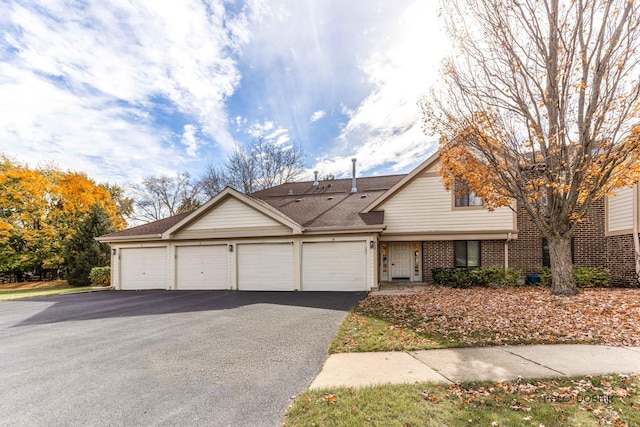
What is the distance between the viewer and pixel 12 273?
24.1 m

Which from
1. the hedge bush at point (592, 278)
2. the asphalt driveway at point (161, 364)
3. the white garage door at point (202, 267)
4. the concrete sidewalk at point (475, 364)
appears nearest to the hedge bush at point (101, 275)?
the white garage door at point (202, 267)

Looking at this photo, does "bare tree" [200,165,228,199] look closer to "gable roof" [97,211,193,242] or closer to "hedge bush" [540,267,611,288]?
"gable roof" [97,211,193,242]

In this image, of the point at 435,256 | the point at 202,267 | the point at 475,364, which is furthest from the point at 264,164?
the point at 475,364

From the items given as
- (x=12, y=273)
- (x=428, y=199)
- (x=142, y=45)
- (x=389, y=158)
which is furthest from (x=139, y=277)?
(x=389, y=158)

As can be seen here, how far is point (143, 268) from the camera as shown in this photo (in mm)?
15562

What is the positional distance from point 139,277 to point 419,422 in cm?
1628

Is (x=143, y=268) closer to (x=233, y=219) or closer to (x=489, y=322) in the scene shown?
(x=233, y=219)

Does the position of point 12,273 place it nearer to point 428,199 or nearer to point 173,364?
point 173,364

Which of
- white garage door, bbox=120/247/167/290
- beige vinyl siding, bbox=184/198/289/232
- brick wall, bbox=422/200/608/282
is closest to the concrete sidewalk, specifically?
brick wall, bbox=422/200/608/282

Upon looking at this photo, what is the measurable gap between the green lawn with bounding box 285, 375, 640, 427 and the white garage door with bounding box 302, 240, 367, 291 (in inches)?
356

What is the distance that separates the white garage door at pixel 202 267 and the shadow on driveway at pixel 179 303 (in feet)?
4.23

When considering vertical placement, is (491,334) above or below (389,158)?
below

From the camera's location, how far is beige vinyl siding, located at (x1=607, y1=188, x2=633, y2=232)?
462 inches

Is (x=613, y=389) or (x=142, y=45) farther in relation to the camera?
(x=142, y=45)
